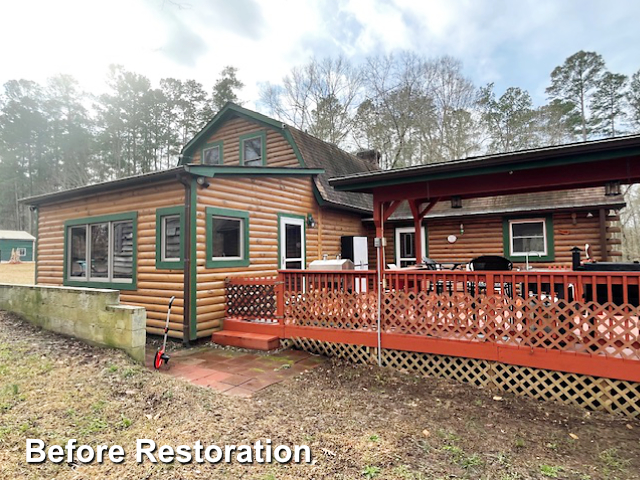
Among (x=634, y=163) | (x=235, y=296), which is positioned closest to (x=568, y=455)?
(x=634, y=163)

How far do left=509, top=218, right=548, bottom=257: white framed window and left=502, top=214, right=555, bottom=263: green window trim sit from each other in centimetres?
3

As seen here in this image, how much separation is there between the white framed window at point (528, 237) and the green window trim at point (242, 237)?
726 centimetres

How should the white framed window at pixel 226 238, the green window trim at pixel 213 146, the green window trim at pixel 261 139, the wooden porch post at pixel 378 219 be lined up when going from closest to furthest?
1. the wooden porch post at pixel 378 219
2. the white framed window at pixel 226 238
3. the green window trim at pixel 261 139
4. the green window trim at pixel 213 146

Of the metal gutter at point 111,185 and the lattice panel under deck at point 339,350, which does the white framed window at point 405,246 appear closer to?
the lattice panel under deck at point 339,350

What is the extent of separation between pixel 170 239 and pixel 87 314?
1806 mm

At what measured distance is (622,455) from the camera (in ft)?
9.48

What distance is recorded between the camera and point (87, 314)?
17.3ft

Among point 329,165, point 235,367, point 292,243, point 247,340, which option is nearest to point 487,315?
point 235,367

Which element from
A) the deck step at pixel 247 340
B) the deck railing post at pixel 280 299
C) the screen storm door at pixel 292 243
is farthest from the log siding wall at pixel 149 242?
the screen storm door at pixel 292 243

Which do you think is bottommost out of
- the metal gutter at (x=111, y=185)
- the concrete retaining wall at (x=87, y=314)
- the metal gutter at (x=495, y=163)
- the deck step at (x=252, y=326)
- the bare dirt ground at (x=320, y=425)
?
the bare dirt ground at (x=320, y=425)

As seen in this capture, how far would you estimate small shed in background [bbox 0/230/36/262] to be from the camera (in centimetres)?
3266

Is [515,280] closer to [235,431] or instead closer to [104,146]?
[235,431]

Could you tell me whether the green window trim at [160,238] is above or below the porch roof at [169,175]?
below

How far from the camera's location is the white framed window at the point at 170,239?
253 inches
